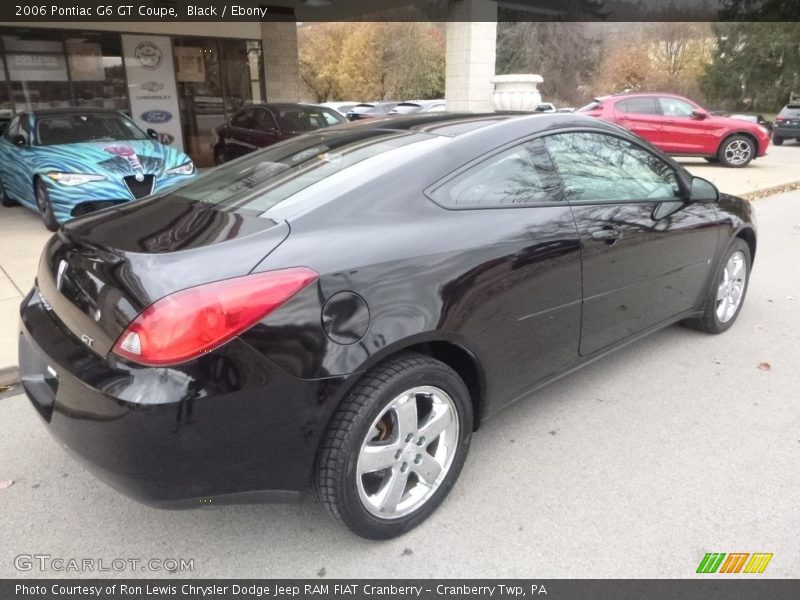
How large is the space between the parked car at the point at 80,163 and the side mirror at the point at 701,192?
512 cm

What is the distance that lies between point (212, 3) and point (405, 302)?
503 inches

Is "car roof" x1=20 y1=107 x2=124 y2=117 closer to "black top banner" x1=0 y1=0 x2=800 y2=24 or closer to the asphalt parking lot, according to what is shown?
"black top banner" x1=0 y1=0 x2=800 y2=24

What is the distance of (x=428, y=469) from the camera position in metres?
2.40

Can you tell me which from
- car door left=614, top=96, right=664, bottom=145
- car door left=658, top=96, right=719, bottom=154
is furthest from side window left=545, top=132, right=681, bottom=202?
car door left=658, top=96, right=719, bottom=154

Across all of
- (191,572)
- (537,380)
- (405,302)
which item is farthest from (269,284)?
(537,380)

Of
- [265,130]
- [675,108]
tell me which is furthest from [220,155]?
[675,108]

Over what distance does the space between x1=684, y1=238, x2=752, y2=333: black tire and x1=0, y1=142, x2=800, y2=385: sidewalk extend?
448 centimetres

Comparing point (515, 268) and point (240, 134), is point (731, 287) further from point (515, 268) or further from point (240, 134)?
point (240, 134)

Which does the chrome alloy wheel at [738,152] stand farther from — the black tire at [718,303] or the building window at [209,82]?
the building window at [209,82]

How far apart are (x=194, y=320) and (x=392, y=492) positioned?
102 centimetres

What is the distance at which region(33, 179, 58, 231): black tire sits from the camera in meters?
6.84

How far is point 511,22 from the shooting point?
157 feet

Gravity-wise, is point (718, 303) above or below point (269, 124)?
below

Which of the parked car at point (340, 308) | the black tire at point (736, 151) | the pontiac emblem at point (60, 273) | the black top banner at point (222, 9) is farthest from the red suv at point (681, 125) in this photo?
the pontiac emblem at point (60, 273)
